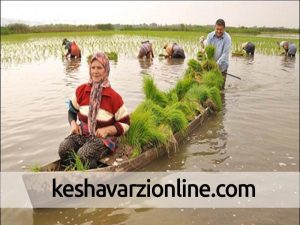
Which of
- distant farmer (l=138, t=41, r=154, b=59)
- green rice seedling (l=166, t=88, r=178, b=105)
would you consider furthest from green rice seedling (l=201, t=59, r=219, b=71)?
distant farmer (l=138, t=41, r=154, b=59)

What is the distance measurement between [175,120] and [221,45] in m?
3.49

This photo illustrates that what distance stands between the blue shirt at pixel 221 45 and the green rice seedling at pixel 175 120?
3.28 metres

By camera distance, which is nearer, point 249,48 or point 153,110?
point 153,110

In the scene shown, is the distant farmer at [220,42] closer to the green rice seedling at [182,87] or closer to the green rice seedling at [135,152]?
the green rice seedling at [182,87]

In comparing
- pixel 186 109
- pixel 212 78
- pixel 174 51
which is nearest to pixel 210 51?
pixel 212 78

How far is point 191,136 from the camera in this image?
5.84 meters

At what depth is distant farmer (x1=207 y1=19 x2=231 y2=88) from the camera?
774 centimetres

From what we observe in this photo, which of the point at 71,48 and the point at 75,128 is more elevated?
the point at 71,48

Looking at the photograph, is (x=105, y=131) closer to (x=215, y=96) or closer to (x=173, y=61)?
(x=215, y=96)

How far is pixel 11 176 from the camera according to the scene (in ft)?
14.7

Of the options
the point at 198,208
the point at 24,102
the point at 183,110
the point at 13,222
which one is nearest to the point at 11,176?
the point at 13,222

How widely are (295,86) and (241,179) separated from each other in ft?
22.3

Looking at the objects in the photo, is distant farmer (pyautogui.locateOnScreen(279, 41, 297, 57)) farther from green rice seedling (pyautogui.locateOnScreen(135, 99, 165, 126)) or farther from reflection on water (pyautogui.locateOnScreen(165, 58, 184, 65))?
green rice seedling (pyautogui.locateOnScreen(135, 99, 165, 126))

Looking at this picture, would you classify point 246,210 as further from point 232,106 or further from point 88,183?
point 232,106
